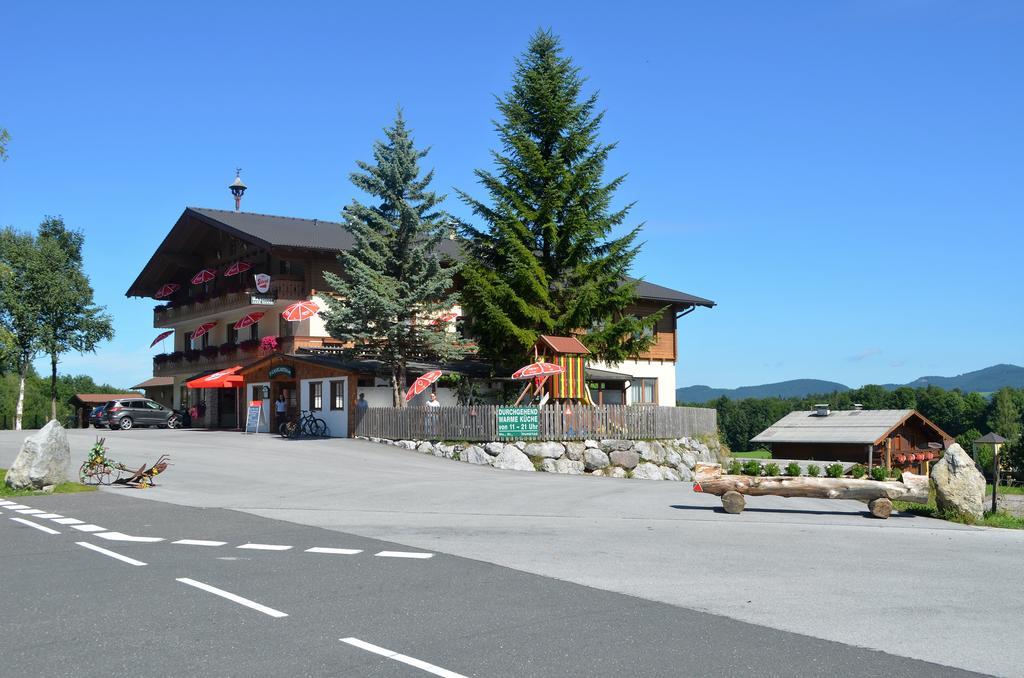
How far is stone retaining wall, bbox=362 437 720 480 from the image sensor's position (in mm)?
28609

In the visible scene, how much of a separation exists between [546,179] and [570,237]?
2.28 meters

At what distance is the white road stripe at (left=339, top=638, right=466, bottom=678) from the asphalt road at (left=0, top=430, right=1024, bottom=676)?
1.49m

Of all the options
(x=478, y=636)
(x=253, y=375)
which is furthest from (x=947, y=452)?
(x=253, y=375)

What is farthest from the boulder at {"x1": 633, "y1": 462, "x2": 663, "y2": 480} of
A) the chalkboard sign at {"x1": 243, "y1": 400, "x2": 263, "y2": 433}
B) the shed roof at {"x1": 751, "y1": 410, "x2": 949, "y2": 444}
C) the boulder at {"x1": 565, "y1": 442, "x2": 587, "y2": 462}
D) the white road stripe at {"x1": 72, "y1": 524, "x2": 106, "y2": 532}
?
the shed roof at {"x1": 751, "y1": 410, "x2": 949, "y2": 444}

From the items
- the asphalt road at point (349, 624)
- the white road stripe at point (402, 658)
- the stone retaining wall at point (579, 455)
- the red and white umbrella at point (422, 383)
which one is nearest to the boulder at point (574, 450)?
the stone retaining wall at point (579, 455)

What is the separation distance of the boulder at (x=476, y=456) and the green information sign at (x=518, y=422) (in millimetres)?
799

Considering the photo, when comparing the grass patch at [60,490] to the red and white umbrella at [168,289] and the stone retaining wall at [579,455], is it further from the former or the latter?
the red and white umbrella at [168,289]

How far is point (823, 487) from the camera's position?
15.6 metres

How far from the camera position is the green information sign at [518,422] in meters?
29.1

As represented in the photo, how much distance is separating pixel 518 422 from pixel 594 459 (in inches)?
106

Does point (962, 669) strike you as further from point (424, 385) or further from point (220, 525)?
point (424, 385)

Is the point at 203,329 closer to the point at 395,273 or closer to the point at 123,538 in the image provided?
the point at 395,273

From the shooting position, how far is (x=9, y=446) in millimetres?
32625

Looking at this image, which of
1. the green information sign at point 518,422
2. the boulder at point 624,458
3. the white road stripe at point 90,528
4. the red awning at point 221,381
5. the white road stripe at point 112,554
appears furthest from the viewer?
the red awning at point 221,381
